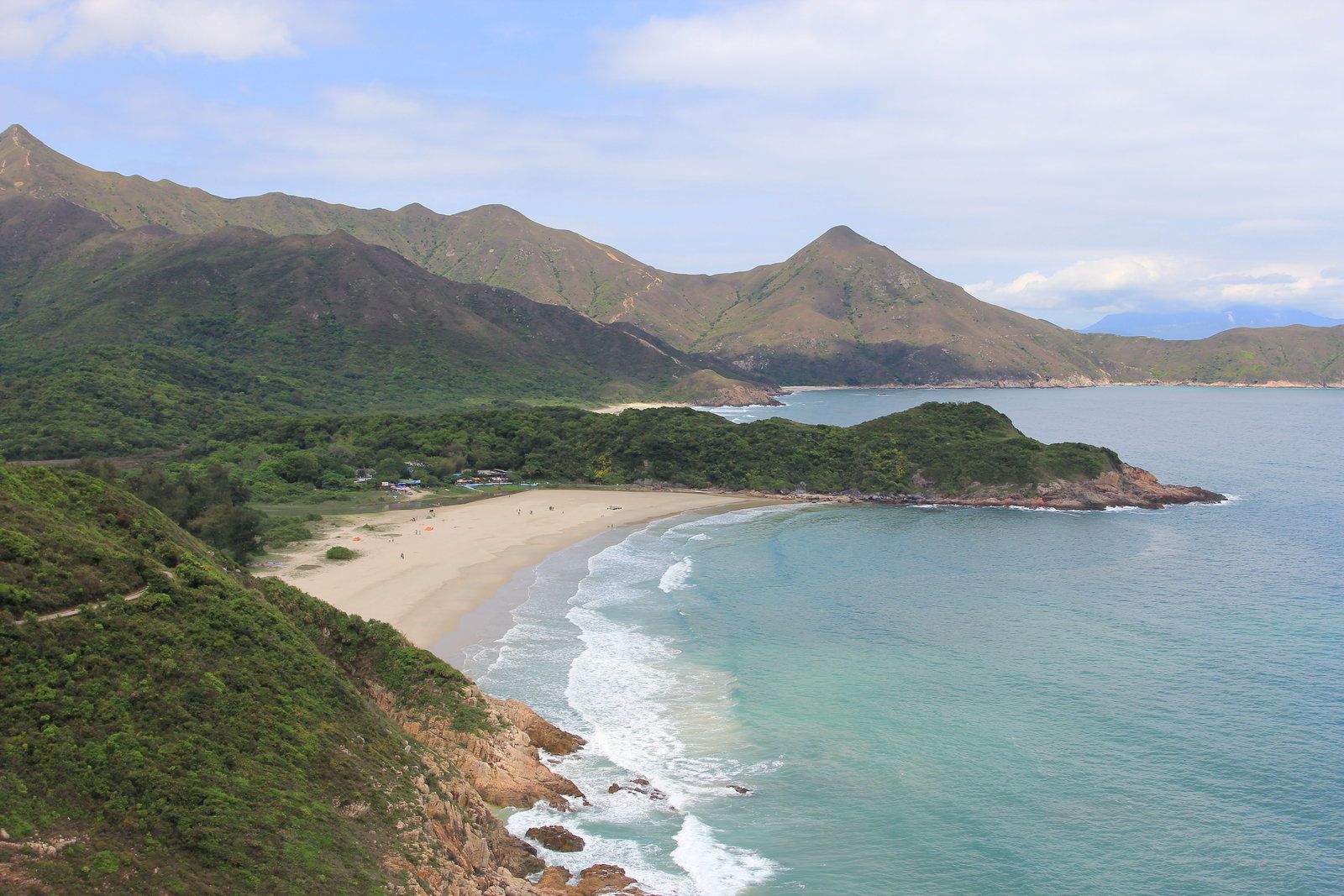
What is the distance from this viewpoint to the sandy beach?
4462 cm

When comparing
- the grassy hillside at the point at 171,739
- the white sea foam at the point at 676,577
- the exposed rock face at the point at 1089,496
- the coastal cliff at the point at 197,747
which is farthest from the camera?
the exposed rock face at the point at 1089,496

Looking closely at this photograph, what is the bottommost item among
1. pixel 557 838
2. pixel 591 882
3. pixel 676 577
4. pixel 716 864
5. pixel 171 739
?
pixel 716 864

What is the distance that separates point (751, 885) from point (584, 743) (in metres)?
9.03

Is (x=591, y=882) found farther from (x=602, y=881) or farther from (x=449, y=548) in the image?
(x=449, y=548)

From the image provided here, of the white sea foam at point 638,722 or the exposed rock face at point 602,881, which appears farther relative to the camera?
the white sea foam at point 638,722

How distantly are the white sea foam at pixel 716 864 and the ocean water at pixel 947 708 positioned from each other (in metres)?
0.07

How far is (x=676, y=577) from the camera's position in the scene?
53094mm

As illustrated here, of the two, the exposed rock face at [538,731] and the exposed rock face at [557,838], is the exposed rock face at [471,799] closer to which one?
the exposed rock face at [538,731]

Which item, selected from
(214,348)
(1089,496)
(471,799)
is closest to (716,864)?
(471,799)

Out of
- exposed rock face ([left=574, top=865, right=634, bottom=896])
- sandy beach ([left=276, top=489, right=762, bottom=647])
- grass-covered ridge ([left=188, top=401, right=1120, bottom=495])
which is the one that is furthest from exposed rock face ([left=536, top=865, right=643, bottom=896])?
grass-covered ridge ([left=188, top=401, right=1120, bottom=495])

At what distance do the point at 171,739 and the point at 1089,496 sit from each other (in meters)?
80.6

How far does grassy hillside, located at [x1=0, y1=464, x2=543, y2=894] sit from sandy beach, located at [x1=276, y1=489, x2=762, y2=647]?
17.5 metres

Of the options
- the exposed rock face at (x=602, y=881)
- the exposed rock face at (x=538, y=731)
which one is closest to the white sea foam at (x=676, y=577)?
the exposed rock face at (x=538, y=731)

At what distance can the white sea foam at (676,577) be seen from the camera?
50500 mm
